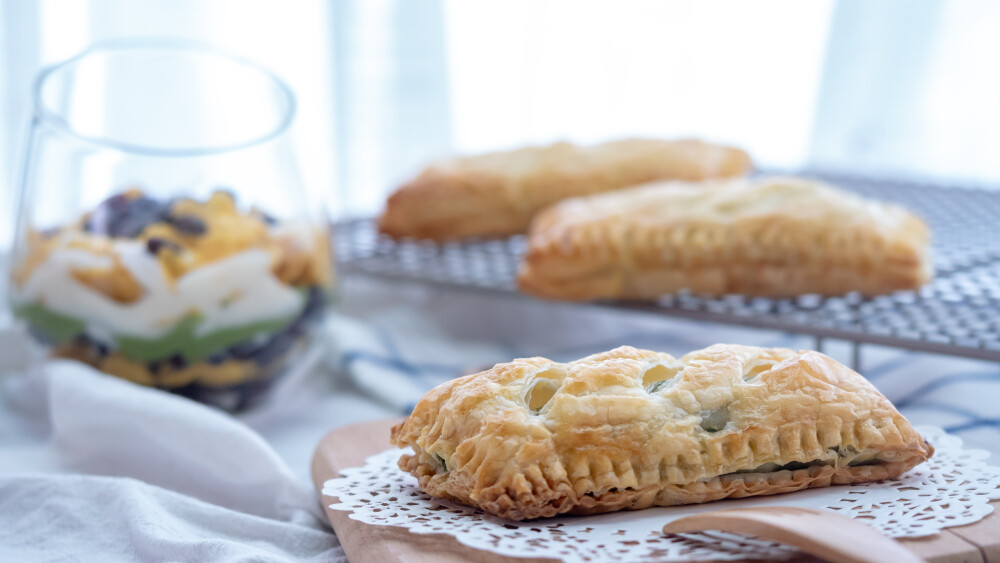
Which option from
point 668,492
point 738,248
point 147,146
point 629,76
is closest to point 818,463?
point 668,492

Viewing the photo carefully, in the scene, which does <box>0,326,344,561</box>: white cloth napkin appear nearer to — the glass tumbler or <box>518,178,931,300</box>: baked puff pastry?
the glass tumbler

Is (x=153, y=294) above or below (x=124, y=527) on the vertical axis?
above

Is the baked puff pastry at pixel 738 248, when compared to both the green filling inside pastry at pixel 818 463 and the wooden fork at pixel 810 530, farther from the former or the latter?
the wooden fork at pixel 810 530

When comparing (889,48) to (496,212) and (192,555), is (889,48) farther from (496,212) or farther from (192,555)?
(192,555)

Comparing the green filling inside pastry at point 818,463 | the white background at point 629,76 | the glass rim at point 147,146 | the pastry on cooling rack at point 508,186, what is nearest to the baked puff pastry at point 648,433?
the green filling inside pastry at point 818,463

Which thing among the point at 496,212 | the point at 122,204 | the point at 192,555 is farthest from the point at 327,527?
the point at 496,212

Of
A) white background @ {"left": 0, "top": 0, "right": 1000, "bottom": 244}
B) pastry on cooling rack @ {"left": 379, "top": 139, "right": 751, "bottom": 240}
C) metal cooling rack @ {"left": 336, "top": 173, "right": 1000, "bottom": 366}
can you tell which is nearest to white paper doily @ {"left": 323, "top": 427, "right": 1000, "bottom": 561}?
metal cooling rack @ {"left": 336, "top": 173, "right": 1000, "bottom": 366}

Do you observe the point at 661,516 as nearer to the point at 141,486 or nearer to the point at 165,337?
the point at 141,486
